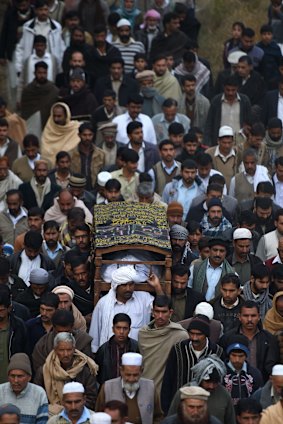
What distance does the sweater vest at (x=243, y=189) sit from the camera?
857 inches

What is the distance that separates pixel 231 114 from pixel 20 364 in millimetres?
9188

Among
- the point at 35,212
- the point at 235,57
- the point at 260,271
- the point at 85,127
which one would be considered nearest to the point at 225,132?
the point at 85,127

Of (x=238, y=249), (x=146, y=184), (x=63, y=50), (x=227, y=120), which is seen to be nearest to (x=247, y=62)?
(x=227, y=120)

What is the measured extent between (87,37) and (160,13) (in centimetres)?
141

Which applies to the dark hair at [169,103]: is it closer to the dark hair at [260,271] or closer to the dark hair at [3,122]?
the dark hair at [3,122]

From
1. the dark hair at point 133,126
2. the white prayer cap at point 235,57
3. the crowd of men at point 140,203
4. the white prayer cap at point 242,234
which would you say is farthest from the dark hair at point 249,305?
the white prayer cap at point 235,57

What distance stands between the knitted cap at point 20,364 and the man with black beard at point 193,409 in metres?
1.53

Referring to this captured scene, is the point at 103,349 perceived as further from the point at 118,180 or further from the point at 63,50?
the point at 63,50

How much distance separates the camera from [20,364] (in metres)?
15.5

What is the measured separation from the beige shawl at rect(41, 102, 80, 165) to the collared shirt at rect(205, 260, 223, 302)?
17.6ft

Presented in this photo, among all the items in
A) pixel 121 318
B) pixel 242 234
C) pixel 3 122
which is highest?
pixel 3 122

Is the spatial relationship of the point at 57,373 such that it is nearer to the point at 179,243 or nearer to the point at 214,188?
the point at 179,243

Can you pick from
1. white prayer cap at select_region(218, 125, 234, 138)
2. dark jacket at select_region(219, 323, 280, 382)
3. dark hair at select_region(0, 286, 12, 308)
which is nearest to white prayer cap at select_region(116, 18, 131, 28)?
white prayer cap at select_region(218, 125, 234, 138)

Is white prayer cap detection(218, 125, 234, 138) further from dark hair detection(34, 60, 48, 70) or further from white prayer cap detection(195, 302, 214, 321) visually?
white prayer cap detection(195, 302, 214, 321)
